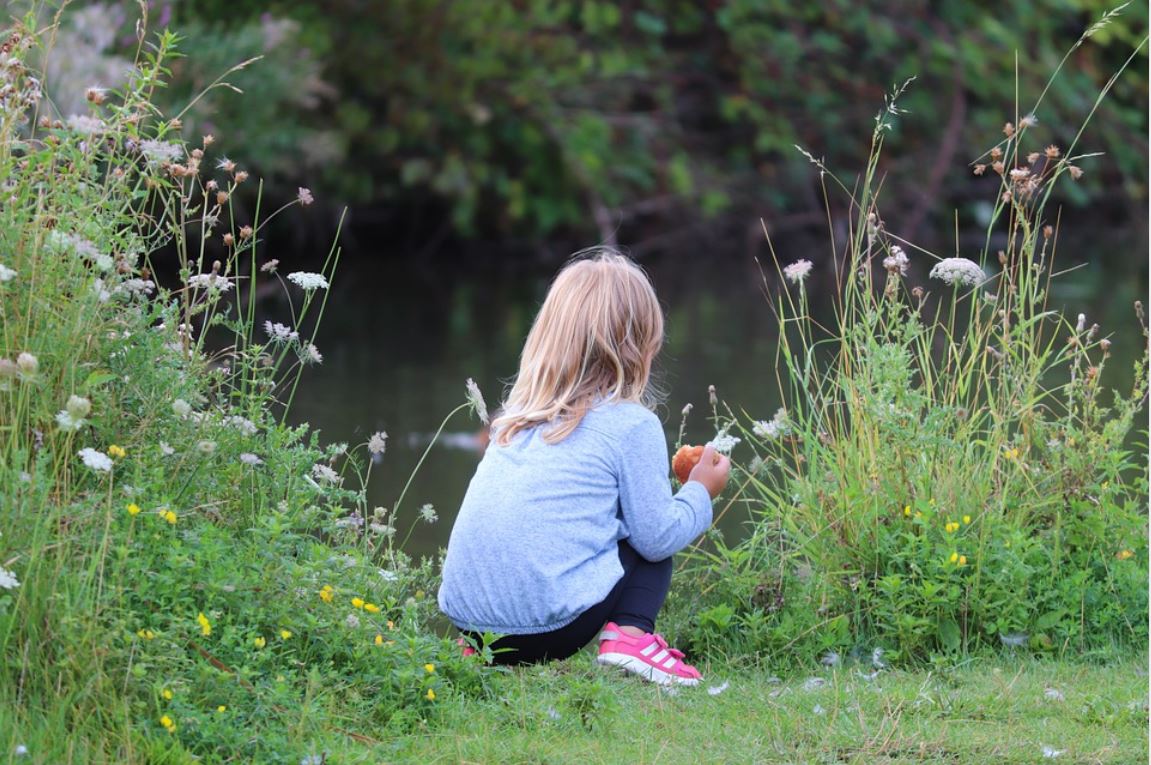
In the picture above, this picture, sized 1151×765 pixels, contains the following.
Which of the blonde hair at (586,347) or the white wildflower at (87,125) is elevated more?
the white wildflower at (87,125)

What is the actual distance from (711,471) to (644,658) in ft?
1.47

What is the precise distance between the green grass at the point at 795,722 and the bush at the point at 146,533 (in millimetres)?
150

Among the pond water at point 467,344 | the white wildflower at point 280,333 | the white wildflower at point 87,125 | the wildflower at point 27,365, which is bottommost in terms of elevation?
the pond water at point 467,344

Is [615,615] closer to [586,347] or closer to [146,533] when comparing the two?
[586,347]

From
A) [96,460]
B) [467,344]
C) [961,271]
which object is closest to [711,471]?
[961,271]

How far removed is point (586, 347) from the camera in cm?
301

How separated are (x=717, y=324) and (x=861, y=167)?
676 cm

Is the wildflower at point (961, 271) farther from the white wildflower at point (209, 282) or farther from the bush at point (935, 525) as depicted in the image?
the white wildflower at point (209, 282)

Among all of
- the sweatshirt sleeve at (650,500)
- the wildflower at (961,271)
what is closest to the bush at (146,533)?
the sweatshirt sleeve at (650,500)

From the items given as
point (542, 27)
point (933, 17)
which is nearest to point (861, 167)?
point (933, 17)

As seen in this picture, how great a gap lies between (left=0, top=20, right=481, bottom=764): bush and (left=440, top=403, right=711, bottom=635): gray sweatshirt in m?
0.16

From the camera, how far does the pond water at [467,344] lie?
6473 mm

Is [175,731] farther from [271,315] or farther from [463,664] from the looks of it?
[271,315]

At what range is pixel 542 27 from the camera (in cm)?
1427
